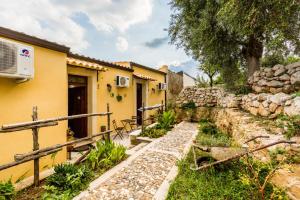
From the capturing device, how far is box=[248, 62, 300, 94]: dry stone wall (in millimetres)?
6253

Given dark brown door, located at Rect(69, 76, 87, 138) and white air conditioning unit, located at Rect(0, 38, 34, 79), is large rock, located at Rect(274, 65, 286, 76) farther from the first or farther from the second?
white air conditioning unit, located at Rect(0, 38, 34, 79)

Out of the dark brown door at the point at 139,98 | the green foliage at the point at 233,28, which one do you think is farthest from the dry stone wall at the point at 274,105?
the dark brown door at the point at 139,98

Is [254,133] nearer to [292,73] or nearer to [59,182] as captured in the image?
[292,73]

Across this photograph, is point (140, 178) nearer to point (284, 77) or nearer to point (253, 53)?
point (284, 77)

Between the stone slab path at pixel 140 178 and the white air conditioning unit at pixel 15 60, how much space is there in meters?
2.68

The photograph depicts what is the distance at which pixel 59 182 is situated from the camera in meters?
3.80

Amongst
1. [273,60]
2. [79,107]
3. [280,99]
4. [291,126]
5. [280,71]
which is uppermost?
[273,60]

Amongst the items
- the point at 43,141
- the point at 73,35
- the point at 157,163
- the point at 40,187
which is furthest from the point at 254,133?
the point at 73,35

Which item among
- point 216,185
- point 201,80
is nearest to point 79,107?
point 216,185

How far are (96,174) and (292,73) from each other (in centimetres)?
655

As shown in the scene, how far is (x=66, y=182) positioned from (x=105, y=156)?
1.50m

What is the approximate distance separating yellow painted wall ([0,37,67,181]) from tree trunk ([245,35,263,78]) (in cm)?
738

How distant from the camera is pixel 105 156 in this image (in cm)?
525

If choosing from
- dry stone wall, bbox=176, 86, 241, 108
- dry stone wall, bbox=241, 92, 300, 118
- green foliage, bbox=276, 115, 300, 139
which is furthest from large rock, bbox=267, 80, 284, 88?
dry stone wall, bbox=176, 86, 241, 108
